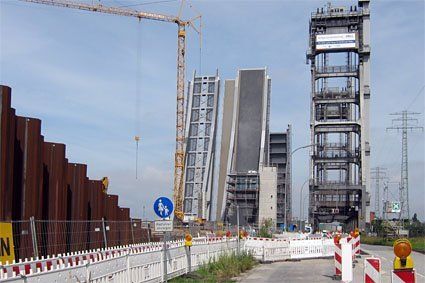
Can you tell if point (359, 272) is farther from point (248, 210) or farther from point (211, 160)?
point (248, 210)

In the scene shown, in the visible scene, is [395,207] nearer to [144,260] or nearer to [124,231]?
[124,231]

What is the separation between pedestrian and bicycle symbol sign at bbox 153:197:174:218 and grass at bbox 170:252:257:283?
2658 mm

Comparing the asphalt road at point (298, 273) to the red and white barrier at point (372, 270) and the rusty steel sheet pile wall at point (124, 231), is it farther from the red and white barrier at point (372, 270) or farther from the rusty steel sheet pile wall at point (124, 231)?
the red and white barrier at point (372, 270)

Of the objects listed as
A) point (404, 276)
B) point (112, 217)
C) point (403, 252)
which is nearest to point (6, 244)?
point (404, 276)

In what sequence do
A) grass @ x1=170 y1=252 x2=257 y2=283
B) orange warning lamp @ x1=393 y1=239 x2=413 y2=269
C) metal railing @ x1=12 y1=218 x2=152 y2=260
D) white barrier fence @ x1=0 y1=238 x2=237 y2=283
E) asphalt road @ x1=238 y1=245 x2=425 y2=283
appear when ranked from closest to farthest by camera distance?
1. orange warning lamp @ x1=393 y1=239 x2=413 y2=269
2. white barrier fence @ x1=0 y1=238 x2=237 y2=283
3. metal railing @ x1=12 y1=218 x2=152 y2=260
4. grass @ x1=170 y1=252 x2=257 y2=283
5. asphalt road @ x1=238 y1=245 x2=425 y2=283

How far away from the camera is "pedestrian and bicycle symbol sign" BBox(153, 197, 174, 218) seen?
52.1 feet

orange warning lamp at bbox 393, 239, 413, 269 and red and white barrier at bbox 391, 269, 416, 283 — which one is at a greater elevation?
orange warning lamp at bbox 393, 239, 413, 269

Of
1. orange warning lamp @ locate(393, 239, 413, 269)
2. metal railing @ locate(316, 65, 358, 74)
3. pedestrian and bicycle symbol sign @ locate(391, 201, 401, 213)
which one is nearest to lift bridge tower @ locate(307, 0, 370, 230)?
metal railing @ locate(316, 65, 358, 74)

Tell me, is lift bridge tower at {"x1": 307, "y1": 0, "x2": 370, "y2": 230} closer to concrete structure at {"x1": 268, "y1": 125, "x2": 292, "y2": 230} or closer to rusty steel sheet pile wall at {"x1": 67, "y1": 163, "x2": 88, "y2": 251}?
concrete structure at {"x1": 268, "y1": 125, "x2": 292, "y2": 230}

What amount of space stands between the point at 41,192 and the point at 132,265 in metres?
7.09

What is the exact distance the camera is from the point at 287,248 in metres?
29.8

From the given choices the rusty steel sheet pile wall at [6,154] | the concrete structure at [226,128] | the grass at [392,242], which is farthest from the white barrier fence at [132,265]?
the concrete structure at [226,128]

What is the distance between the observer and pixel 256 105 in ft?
199

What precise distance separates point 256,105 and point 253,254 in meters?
34.3
